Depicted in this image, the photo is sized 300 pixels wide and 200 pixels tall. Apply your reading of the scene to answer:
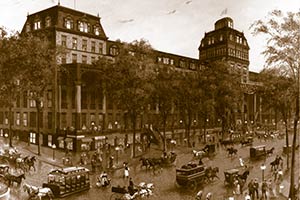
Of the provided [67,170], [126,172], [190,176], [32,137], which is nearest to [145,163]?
[126,172]

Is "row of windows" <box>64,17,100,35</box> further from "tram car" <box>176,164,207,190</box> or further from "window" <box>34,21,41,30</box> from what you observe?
"tram car" <box>176,164,207,190</box>

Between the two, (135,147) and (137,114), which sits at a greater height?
(137,114)

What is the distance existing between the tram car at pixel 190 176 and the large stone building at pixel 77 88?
2704mm

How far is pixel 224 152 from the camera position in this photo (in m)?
14.3

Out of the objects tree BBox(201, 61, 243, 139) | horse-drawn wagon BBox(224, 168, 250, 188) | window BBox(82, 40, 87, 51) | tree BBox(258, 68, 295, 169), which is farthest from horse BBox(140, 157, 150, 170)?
tree BBox(258, 68, 295, 169)

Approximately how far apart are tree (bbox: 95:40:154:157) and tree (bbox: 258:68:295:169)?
14.2ft

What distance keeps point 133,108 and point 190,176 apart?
332cm

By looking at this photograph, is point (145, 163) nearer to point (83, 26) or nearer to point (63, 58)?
point (63, 58)

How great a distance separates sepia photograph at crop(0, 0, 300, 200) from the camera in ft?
35.8

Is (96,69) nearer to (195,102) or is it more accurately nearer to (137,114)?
(137,114)

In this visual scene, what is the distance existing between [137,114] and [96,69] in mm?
2459

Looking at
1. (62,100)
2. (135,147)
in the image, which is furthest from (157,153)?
(62,100)

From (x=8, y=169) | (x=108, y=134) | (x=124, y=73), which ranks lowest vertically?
(x=8, y=169)

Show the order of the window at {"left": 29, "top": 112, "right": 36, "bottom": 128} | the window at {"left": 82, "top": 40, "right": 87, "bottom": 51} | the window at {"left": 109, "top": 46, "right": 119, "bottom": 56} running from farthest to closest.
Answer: the window at {"left": 82, "top": 40, "right": 87, "bottom": 51} → the window at {"left": 109, "top": 46, "right": 119, "bottom": 56} → the window at {"left": 29, "top": 112, "right": 36, "bottom": 128}
